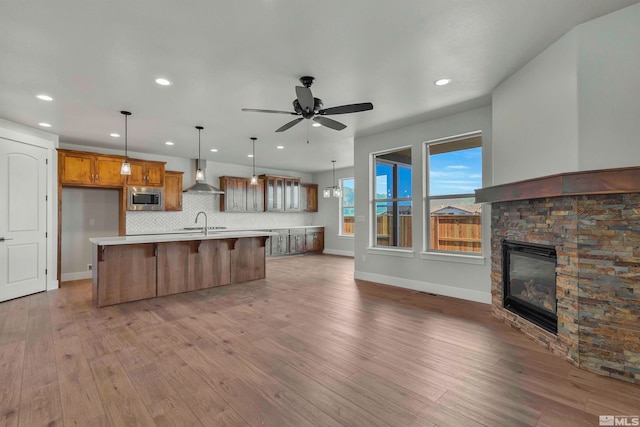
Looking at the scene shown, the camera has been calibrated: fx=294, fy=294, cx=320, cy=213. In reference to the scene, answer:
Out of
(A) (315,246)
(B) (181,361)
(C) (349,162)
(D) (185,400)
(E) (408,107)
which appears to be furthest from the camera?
(A) (315,246)

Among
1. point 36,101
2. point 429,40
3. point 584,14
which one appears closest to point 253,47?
point 429,40

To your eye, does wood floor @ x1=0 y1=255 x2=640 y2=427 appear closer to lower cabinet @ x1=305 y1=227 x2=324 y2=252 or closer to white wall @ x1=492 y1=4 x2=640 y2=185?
white wall @ x1=492 y1=4 x2=640 y2=185

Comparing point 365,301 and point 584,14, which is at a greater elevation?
point 584,14

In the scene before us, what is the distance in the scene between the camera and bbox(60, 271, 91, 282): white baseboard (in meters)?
5.98

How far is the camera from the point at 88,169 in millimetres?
5773

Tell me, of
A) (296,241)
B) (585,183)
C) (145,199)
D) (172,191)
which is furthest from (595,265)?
(296,241)

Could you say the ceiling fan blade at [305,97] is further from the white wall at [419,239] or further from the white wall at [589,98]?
the white wall at [419,239]

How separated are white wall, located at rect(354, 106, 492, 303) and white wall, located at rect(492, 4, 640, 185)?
1379 millimetres

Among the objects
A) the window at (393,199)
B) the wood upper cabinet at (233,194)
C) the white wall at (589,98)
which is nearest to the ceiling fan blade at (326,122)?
the white wall at (589,98)

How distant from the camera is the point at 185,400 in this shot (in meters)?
2.05

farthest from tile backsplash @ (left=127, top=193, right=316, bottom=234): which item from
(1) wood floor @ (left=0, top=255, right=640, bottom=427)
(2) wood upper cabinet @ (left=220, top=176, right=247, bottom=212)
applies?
(1) wood floor @ (left=0, top=255, right=640, bottom=427)

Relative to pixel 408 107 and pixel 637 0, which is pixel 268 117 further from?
pixel 637 0

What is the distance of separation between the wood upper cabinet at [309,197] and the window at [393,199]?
457cm

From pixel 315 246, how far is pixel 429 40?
8.02 metres
